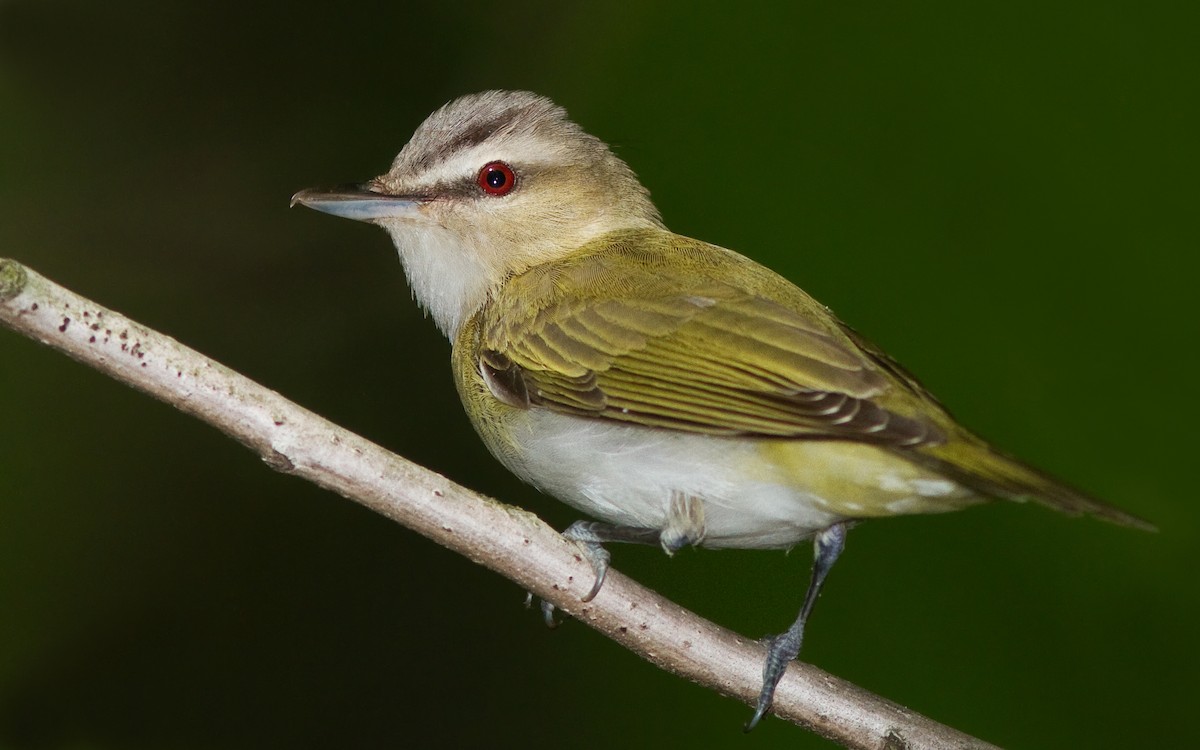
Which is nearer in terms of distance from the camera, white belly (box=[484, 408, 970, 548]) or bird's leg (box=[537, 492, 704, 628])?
white belly (box=[484, 408, 970, 548])

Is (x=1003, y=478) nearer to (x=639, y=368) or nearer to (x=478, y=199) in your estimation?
(x=639, y=368)

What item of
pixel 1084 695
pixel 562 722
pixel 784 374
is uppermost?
pixel 784 374

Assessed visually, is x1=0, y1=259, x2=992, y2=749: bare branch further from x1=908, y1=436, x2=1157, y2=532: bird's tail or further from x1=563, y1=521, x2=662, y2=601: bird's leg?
x1=908, y1=436, x2=1157, y2=532: bird's tail

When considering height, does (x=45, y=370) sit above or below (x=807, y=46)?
below

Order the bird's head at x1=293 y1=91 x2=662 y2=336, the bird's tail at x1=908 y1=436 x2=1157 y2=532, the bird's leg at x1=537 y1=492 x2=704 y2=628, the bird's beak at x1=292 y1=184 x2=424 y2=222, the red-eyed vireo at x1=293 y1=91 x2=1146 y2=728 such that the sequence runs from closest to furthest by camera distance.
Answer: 1. the bird's tail at x1=908 y1=436 x2=1157 y2=532
2. the red-eyed vireo at x1=293 y1=91 x2=1146 y2=728
3. the bird's leg at x1=537 y1=492 x2=704 y2=628
4. the bird's beak at x1=292 y1=184 x2=424 y2=222
5. the bird's head at x1=293 y1=91 x2=662 y2=336

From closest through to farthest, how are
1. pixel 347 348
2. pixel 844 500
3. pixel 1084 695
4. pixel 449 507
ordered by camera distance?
pixel 449 507 < pixel 844 500 < pixel 1084 695 < pixel 347 348

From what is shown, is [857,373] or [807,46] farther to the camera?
[807,46]

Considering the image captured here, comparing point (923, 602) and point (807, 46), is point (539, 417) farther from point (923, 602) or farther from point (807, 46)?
point (807, 46)

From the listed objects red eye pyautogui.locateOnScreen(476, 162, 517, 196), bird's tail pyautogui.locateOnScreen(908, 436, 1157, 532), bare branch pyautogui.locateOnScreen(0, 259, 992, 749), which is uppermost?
red eye pyautogui.locateOnScreen(476, 162, 517, 196)

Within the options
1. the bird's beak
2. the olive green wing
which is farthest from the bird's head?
the olive green wing

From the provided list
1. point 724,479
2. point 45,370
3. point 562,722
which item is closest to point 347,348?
point 45,370
